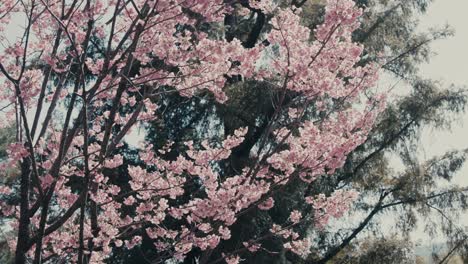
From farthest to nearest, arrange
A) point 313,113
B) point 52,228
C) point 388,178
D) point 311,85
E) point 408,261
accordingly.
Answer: point 388,178 < point 408,261 < point 313,113 < point 311,85 < point 52,228

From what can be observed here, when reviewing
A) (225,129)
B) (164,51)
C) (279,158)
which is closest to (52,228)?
(164,51)

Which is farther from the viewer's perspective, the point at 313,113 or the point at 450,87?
the point at 450,87

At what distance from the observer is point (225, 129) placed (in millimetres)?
7246

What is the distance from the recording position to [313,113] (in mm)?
7062

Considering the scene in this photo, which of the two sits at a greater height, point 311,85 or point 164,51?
point 164,51

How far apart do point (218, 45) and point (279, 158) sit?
93cm

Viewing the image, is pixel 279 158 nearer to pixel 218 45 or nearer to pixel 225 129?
pixel 218 45

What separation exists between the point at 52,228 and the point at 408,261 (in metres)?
5.52

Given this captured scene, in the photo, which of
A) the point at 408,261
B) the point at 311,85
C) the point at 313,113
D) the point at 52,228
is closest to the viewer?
the point at 52,228

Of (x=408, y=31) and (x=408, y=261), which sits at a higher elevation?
(x=408, y=31)

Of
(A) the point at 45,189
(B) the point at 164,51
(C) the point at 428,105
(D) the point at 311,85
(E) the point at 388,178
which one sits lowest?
(A) the point at 45,189

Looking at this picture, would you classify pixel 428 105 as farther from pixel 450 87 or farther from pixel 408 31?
pixel 408 31

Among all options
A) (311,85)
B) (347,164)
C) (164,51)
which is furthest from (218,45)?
(347,164)

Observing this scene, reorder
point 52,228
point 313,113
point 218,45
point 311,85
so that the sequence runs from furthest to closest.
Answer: point 313,113 → point 311,85 → point 218,45 → point 52,228
